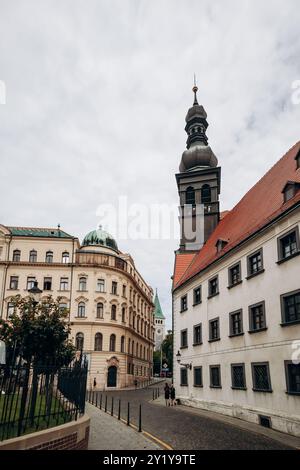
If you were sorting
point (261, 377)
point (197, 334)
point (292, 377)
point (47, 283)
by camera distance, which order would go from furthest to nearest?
1. point (47, 283)
2. point (197, 334)
3. point (261, 377)
4. point (292, 377)

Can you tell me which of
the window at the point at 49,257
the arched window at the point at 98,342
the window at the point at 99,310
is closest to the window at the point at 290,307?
the arched window at the point at 98,342

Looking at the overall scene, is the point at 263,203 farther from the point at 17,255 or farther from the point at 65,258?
the point at 17,255

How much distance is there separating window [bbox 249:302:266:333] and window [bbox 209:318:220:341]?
4169 millimetres

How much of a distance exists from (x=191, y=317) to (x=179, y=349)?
340cm

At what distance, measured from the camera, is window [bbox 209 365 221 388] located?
73.4 feet

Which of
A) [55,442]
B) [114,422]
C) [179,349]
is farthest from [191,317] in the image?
[55,442]

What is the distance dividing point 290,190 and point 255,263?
417 centimetres

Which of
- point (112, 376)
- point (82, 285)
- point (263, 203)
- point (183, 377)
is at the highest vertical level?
point (82, 285)

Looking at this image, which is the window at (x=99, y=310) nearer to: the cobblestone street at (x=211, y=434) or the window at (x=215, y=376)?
the window at (x=215, y=376)

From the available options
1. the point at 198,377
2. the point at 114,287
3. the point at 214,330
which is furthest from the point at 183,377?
the point at 114,287

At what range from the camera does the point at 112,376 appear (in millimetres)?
47750

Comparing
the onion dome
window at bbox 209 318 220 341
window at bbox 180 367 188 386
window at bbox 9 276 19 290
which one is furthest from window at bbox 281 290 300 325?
window at bbox 9 276 19 290

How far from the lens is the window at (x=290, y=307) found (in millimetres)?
15953

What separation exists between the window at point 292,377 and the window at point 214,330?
716 centimetres
